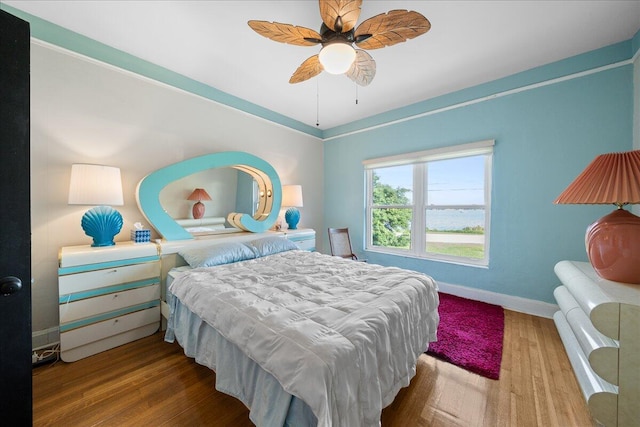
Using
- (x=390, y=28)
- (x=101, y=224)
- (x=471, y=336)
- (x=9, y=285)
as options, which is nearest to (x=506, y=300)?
(x=471, y=336)

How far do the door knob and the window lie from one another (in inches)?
145

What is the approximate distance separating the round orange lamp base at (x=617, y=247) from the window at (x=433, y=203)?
150 cm

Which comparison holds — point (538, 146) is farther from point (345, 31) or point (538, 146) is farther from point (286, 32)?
point (286, 32)

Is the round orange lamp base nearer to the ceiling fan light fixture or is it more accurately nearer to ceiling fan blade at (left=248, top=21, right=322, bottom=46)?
the ceiling fan light fixture

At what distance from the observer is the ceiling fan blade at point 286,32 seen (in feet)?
4.87

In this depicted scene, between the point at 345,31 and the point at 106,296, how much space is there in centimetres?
273

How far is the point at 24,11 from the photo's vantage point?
5.96 ft

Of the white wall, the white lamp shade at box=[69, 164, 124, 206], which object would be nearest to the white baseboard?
Answer: the white wall

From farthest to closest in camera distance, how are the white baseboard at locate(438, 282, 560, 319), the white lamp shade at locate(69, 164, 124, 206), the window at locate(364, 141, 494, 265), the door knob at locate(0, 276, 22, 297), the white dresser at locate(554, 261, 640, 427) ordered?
the window at locate(364, 141, 494, 265) → the white baseboard at locate(438, 282, 560, 319) → the white lamp shade at locate(69, 164, 124, 206) → the white dresser at locate(554, 261, 640, 427) → the door knob at locate(0, 276, 22, 297)

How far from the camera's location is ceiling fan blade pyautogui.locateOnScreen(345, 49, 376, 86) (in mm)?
1758

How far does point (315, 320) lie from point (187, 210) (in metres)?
2.27

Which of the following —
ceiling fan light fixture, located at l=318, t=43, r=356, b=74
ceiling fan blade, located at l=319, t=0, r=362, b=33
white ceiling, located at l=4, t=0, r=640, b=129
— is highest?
white ceiling, located at l=4, t=0, r=640, b=129

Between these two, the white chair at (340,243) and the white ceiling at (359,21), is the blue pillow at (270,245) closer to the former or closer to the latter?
the white chair at (340,243)

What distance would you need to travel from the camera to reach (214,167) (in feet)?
9.38
